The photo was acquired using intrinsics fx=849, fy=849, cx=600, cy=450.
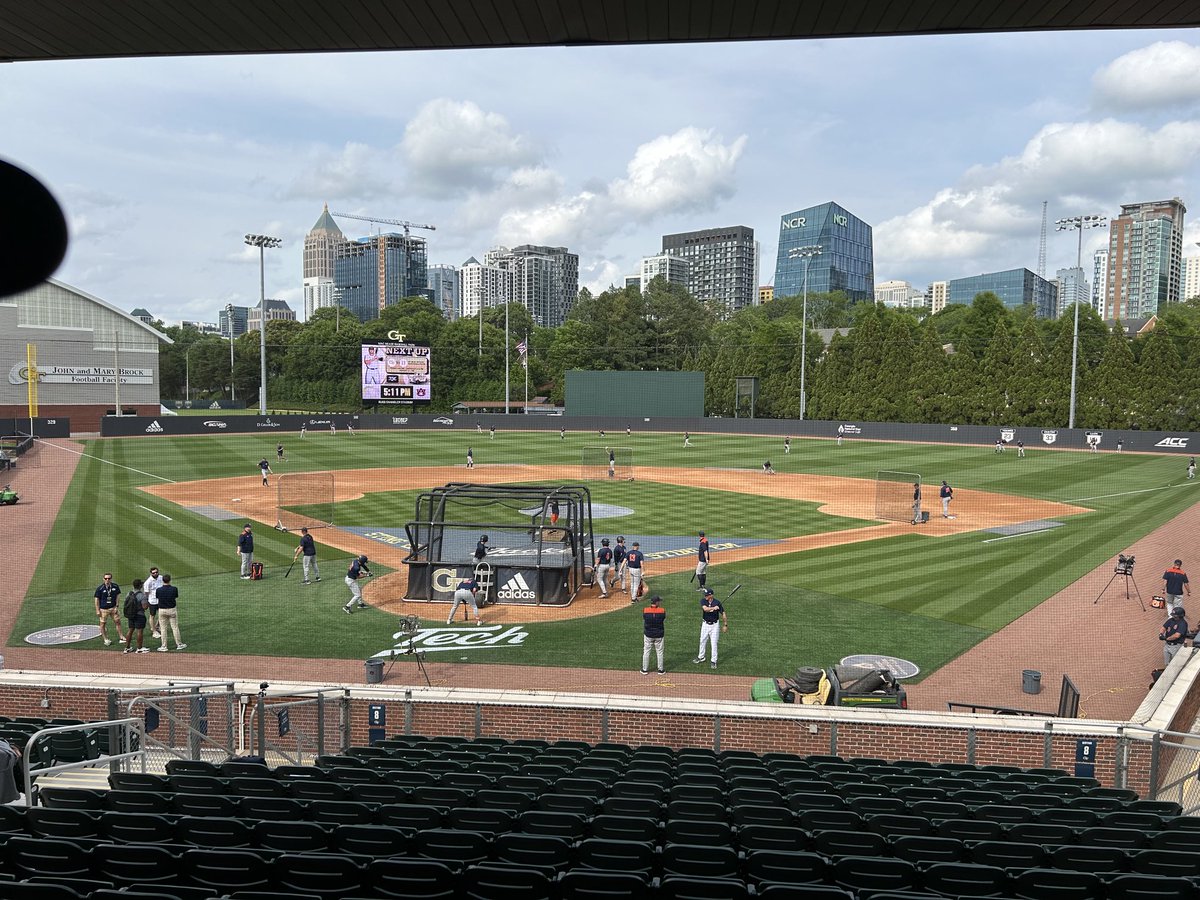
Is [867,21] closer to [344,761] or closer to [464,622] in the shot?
[344,761]

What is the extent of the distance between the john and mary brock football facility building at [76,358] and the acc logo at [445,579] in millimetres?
67911

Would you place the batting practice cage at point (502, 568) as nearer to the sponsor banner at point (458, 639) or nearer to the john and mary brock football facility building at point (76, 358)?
the sponsor banner at point (458, 639)

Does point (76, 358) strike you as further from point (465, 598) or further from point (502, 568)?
point (465, 598)

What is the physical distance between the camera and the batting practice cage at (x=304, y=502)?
111 feet

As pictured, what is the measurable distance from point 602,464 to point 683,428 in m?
31.1

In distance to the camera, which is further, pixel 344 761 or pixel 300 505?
pixel 300 505

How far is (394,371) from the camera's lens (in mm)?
74938

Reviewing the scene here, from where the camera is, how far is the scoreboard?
244 feet

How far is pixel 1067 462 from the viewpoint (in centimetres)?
5581

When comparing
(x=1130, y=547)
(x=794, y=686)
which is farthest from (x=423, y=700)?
(x=1130, y=547)

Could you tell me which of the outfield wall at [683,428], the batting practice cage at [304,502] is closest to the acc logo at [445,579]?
the batting practice cage at [304,502]

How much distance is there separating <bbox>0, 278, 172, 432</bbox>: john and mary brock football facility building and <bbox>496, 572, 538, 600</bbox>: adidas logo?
2710 inches

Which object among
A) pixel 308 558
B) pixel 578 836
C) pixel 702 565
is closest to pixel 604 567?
pixel 702 565

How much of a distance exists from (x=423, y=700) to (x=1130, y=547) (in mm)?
27130
